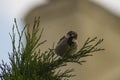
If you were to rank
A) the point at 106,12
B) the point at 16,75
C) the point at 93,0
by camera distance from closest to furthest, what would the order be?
the point at 16,75
the point at 93,0
the point at 106,12

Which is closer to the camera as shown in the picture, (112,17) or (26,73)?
(26,73)

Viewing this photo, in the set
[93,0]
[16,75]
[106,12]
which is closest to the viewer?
[16,75]

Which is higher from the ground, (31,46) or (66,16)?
(66,16)

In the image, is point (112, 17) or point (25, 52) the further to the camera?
point (112, 17)

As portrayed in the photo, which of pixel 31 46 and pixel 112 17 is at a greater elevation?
pixel 112 17

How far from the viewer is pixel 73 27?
4.82m

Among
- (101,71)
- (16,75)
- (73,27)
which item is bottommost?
(16,75)

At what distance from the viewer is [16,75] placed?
3.33 feet

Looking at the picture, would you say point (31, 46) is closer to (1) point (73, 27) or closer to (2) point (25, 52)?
(2) point (25, 52)

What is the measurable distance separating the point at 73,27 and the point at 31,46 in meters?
3.76

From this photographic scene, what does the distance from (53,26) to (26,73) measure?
420 cm

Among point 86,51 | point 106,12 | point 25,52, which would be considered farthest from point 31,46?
point 106,12

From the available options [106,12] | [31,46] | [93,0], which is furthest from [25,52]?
[106,12]

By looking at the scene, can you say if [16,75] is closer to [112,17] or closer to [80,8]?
[80,8]
